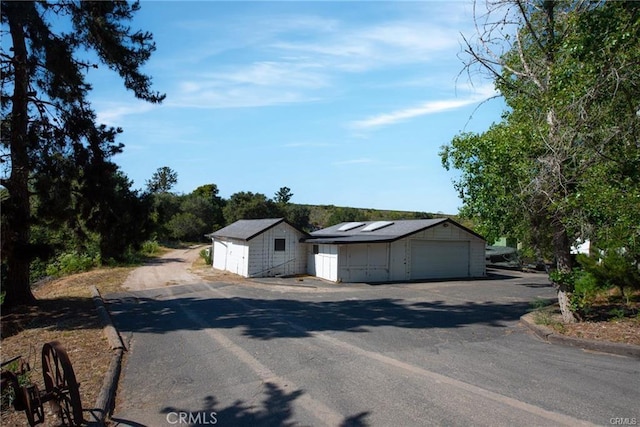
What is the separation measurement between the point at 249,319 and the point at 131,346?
3.42 m

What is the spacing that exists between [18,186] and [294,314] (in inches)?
324

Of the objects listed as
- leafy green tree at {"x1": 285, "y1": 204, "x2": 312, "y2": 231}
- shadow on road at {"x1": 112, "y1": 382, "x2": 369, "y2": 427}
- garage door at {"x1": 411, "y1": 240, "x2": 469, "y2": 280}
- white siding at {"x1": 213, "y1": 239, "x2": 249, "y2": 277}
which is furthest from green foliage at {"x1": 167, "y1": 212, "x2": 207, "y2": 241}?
shadow on road at {"x1": 112, "y1": 382, "x2": 369, "y2": 427}

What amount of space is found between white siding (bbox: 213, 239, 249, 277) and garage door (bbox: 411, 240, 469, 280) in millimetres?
9161

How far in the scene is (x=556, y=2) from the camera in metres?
9.38

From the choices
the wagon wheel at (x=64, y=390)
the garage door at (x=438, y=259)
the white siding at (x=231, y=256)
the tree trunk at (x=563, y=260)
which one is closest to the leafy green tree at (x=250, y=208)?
the white siding at (x=231, y=256)

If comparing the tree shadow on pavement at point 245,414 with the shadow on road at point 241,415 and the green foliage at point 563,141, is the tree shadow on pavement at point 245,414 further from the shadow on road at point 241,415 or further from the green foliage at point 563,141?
the green foliage at point 563,141

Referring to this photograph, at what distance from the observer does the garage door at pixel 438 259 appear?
24.4 meters

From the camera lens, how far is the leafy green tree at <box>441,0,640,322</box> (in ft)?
22.4

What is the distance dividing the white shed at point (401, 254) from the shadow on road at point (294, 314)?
7.04m

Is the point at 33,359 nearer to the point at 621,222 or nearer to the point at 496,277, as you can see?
the point at 621,222

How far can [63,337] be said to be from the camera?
8.97 meters

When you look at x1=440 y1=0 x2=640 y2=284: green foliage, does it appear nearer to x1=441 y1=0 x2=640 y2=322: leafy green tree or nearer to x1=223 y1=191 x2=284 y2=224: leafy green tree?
x1=441 y1=0 x2=640 y2=322: leafy green tree

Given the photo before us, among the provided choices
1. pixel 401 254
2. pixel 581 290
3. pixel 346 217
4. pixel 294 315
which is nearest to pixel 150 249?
pixel 346 217

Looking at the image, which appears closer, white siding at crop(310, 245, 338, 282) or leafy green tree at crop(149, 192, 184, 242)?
leafy green tree at crop(149, 192, 184, 242)
